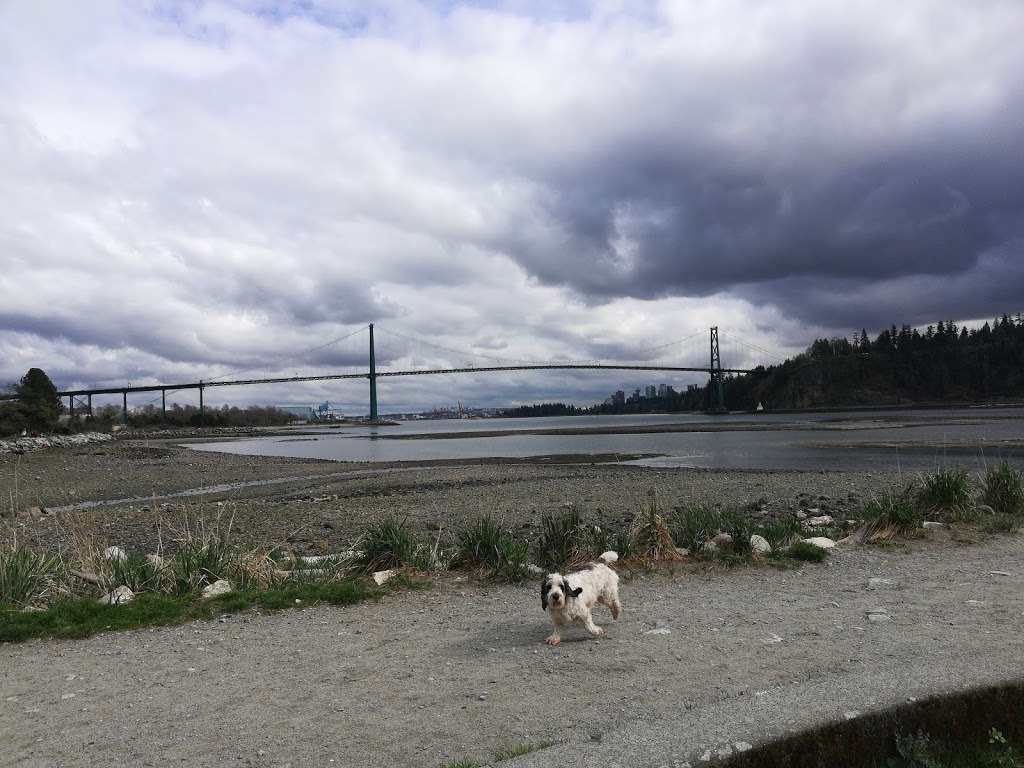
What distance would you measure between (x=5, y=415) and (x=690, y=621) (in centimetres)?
6823

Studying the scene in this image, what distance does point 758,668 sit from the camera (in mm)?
4223

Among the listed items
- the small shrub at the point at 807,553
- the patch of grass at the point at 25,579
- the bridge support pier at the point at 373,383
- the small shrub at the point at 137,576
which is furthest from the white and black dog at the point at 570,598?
the bridge support pier at the point at 373,383

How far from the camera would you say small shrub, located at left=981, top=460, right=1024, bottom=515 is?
401 inches

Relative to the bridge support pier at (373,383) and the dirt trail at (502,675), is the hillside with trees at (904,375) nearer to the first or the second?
the bridge support pier at (373,383)

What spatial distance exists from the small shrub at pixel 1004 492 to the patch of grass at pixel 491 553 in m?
7.42

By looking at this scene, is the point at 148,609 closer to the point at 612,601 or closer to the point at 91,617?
the point at 91,617

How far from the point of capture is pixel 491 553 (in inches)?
300

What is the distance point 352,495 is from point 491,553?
13976 millimetres

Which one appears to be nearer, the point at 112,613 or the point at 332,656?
the point at 332,656

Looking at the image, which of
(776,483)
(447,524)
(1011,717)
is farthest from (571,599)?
(776,483)

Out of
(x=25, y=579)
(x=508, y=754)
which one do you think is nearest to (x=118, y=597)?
(x=25, y=579)

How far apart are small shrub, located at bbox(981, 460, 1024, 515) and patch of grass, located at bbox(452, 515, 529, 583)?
292 inches

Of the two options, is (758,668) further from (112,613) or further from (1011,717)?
(112,613)

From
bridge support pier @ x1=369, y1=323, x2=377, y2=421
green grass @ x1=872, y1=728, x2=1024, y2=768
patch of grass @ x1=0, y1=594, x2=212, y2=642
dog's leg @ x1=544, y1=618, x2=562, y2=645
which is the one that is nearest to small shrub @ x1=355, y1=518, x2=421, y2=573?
patch of grass @ x1=0, y1=594, x2=212, y2=642
